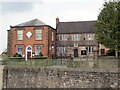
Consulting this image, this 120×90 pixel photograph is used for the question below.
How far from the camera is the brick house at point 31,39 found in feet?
95.1

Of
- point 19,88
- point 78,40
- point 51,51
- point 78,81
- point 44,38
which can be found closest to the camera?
point 78,81

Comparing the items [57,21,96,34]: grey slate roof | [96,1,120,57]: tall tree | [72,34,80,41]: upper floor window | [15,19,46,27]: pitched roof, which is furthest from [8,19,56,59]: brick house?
[96,1,120,57]: tall tree

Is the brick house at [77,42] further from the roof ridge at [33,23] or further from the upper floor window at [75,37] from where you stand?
the roof ridge at [33,23]

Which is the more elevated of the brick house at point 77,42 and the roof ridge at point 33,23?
the roof ridge at point 33,23

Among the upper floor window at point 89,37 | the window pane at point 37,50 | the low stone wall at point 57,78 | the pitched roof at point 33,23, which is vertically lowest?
the low stone wall at point 57,78

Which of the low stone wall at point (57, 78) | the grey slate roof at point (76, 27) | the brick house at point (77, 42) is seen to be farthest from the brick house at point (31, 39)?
the low stone wall at point (57, 78)

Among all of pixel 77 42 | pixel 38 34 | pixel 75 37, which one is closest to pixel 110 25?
pixel 38 34

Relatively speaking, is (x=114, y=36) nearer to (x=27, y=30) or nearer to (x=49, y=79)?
(x=49, y=79)

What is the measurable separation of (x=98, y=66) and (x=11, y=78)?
9304mm

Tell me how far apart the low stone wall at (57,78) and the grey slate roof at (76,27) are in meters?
21.3

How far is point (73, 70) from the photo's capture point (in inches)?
580

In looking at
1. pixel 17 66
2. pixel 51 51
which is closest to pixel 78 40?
pixel 51 51

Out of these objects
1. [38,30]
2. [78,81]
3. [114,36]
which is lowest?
[78,81]

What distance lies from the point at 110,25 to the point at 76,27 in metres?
18.1
